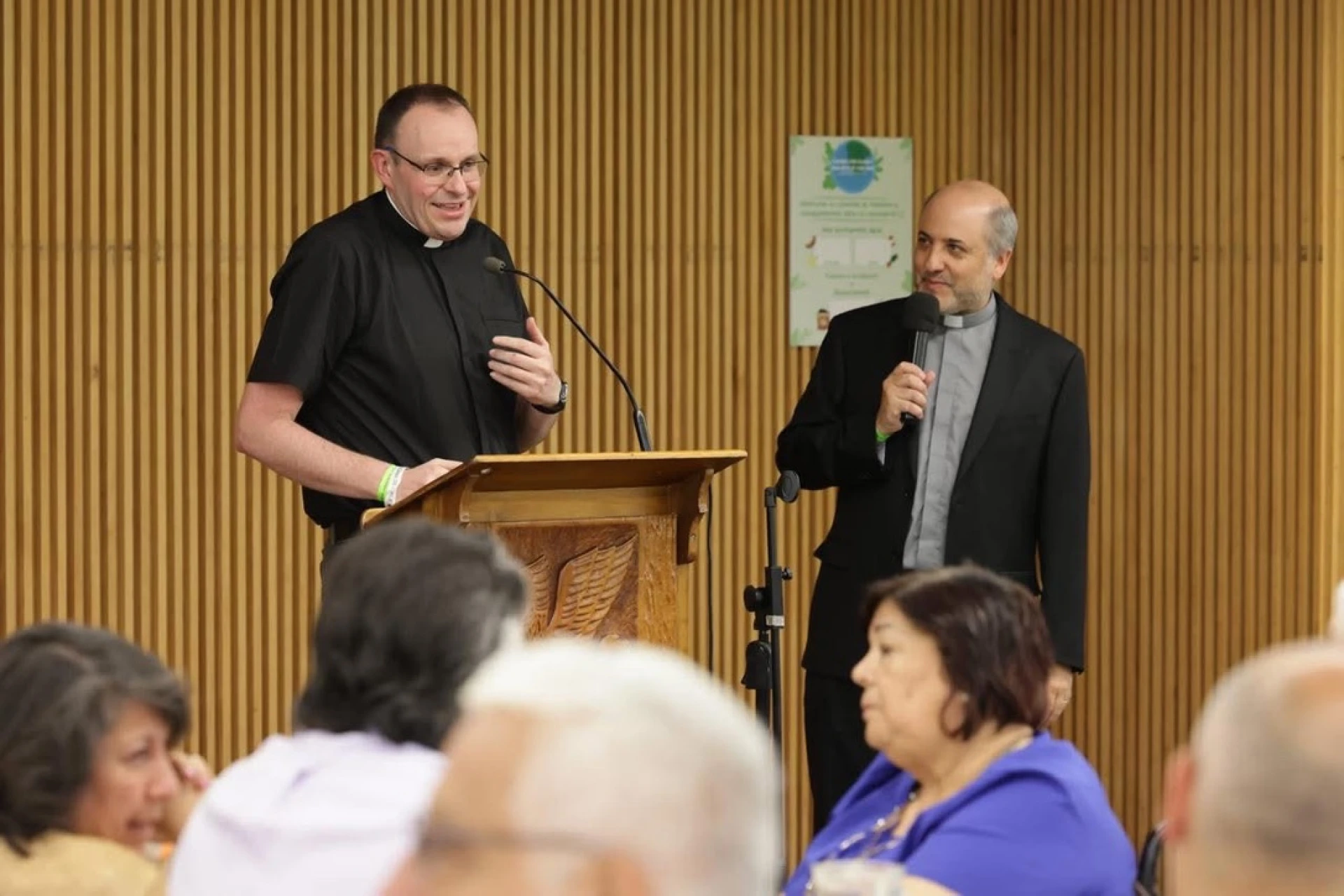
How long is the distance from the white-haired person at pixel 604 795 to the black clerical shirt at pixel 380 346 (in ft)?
11.2

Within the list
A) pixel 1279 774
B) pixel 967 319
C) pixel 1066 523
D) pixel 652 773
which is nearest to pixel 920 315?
pixel 967 319

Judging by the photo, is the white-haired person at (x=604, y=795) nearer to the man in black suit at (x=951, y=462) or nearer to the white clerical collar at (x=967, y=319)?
the man in black suit at (x=951, y=462)

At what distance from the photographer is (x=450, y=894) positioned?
4.59 feet

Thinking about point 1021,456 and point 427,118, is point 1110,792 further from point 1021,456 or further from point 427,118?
point 427,118

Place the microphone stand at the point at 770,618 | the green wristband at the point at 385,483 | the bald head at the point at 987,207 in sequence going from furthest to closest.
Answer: the bald head at the point at 987,207 < the microphone stand at the point at 770,618 < the green wristband at the point at 385,483

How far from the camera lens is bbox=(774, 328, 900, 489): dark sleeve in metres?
5.42

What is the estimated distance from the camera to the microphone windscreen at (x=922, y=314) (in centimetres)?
527

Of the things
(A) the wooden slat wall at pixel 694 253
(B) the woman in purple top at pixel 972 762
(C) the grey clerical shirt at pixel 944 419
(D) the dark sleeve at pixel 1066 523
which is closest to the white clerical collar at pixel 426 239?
(C) the grey clerical shirt at pixel 944 419

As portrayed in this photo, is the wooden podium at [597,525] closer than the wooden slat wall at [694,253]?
Yes

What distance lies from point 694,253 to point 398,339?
8.86 ft

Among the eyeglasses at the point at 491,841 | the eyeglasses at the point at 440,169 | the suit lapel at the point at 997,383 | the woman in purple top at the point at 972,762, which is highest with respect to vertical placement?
the eyeglasses at the point at 440,169

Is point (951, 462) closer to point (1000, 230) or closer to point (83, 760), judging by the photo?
point (1000, 230)

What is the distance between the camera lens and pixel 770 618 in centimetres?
484

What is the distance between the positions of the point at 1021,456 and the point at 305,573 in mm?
2667
